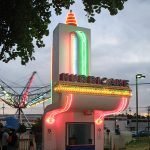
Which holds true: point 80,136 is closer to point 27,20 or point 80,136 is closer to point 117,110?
point 117,110

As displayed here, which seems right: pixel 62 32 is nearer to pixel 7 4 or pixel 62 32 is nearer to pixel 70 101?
pixel 70 101

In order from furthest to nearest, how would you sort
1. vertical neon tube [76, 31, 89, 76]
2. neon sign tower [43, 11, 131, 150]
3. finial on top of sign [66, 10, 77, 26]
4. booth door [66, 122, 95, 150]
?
1. finial on top of sign [66, 10, 77, 26]
2. vertical neon tube [76, 31, 89, 76]
3. booth door [66, 122, 95, 150]
4. neon sign tower [43, 11, 131, 150]

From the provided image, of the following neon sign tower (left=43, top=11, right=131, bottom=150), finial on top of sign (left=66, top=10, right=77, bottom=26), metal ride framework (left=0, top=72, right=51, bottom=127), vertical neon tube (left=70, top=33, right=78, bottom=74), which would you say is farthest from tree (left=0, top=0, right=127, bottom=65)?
metal ride framework (left=0, top=72, right=51, bottom=127)

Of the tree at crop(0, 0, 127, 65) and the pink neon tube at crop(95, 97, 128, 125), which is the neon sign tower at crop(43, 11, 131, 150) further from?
the tree at crop(0, 0, 127, 65)

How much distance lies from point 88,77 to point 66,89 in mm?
1805

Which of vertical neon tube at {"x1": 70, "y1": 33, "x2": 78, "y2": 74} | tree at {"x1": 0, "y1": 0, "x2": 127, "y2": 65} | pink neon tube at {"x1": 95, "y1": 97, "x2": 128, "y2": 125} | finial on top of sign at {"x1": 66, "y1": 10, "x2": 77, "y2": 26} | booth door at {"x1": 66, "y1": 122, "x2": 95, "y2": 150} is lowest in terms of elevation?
booth door at {"x1": 66, "y1": 122, "x2": 95, "y2": 150}

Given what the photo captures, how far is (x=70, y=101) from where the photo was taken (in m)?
25.7

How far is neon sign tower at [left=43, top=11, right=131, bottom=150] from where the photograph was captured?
26.1 meters

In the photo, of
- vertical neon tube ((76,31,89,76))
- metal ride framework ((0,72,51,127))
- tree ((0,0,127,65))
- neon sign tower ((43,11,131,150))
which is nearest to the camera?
tree ((0,0,127,65))

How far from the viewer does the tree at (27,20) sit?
8.16m

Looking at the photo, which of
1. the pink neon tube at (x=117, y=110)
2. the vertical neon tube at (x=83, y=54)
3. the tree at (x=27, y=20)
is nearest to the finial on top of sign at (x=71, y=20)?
the vertical neon tube at (x=83, y=54)

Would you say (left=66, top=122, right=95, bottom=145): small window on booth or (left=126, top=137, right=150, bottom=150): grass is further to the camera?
(left=126, top=137, right=150, bottom=150): grass

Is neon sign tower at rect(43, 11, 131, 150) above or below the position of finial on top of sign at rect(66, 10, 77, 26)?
below

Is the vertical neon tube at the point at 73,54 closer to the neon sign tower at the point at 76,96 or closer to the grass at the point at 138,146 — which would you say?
the neon sign tower at the point at 76,96
